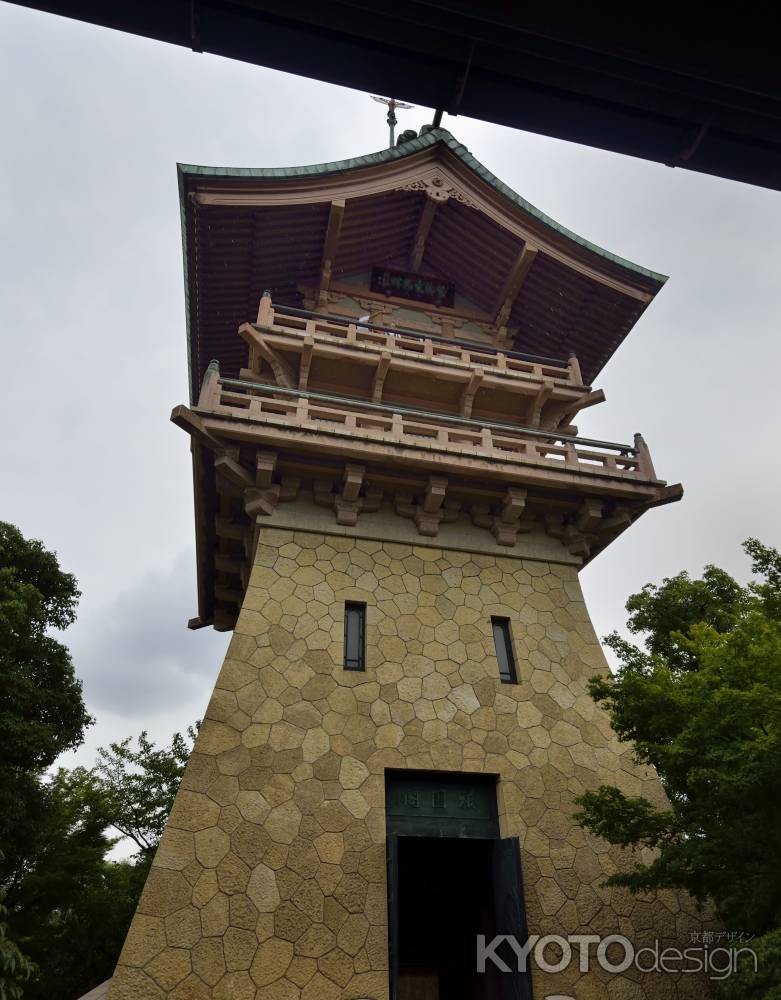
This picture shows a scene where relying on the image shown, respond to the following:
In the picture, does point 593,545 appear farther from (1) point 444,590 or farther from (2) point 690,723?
(2) point 690,723

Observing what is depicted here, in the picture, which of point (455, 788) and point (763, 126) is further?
point (455, 788)

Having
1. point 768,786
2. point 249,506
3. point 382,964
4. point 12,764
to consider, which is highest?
point 249,506

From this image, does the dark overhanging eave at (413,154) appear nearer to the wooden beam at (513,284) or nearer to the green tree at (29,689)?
the wooden beam at (513,284)

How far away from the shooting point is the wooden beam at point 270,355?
10547 millimetres

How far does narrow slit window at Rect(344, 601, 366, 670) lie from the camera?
27.0ft

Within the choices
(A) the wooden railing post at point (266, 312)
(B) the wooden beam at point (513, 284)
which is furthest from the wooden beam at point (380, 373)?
(B) the wooden beam at point (513, 284)

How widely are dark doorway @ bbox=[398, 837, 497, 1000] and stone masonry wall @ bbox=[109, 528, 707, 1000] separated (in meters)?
1.54

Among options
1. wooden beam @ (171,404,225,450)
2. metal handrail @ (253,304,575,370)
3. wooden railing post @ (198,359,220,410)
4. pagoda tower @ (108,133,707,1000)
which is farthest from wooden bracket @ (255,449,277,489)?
metal handrail @ (253,304,575,370)

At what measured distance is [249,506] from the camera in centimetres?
905

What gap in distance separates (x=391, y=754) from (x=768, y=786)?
4.00 m

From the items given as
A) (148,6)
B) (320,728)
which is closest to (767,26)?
(148,6)

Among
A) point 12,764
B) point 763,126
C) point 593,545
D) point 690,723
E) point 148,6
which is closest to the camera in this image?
point 148,6

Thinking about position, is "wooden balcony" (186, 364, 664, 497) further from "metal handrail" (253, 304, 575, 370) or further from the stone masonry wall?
"metal handrail" (253, 304, 575, 370)

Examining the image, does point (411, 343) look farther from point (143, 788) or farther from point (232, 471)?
point (143, 788)
